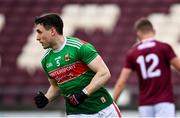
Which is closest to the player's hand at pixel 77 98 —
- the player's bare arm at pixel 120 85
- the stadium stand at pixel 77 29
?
the player's bare arm at pixel 120 85

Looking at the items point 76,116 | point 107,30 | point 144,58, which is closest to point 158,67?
point 144,58

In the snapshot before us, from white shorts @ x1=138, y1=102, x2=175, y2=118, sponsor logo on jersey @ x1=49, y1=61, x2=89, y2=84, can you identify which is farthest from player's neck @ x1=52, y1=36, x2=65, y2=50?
white shorts @ x1=138, y1=102, x2=175, y2=118

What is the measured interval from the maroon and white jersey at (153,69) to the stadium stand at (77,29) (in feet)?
19.0

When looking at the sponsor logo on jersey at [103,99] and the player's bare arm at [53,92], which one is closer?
the sponsor logo on jersey at [103,99]

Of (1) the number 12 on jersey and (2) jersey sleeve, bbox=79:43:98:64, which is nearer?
(2) jersey sleeve, bbox=79:43:98:64

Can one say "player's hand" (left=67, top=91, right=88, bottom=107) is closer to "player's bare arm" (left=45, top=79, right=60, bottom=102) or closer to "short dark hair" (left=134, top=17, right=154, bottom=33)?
"player's bare arm" (left=45, top=79, right=60, bottom=102)

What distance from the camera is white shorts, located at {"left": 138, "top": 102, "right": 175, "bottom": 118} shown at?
7.27 metres

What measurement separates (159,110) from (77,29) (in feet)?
26.6

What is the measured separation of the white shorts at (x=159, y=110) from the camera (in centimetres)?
727

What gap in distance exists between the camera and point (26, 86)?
13.7 meters

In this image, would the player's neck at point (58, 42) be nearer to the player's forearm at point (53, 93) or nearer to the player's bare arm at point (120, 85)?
the player's forearm at point (53, 93)

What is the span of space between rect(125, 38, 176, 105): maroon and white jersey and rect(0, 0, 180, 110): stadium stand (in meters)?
5.78

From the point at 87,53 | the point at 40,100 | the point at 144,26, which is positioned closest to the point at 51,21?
the point at 87,53

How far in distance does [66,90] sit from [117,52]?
351 inches
